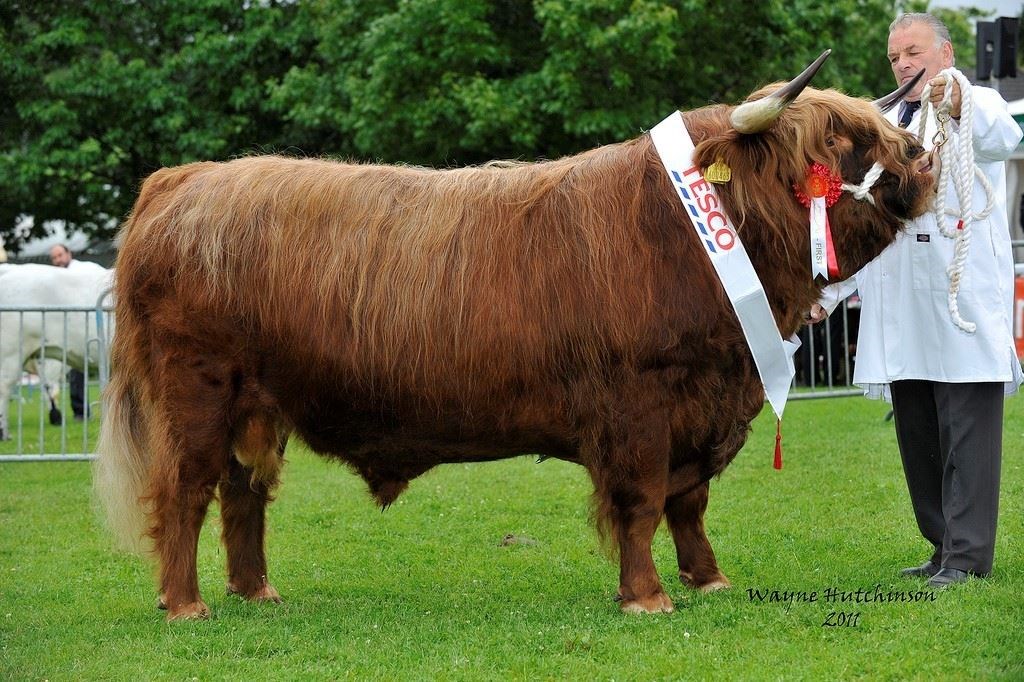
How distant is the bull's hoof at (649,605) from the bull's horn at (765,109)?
1.92 m

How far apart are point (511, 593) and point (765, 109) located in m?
2.56

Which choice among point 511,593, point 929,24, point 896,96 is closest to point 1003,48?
point 929,24

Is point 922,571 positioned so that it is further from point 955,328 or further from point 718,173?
point 718,173

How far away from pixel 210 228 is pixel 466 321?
1198 millimetres

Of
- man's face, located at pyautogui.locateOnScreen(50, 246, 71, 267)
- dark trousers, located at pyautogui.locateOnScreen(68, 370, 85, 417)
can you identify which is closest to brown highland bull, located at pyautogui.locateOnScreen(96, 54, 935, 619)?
dark trousers, located at pyautogui.locateOnScreen(68, 370, 85, 417)

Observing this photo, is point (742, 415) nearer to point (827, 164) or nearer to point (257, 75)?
point (827, 164)

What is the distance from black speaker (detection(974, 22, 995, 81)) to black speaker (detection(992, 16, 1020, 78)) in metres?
0.06

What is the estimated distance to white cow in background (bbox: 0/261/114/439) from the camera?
1296 cm

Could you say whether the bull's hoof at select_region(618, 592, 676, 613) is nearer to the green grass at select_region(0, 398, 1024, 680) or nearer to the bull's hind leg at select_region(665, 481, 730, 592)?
the green grass at select_region(0, 398, 1024, 680)

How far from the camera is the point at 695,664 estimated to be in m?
4.38

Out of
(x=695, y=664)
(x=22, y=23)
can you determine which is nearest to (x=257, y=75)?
(x=22, y=23)

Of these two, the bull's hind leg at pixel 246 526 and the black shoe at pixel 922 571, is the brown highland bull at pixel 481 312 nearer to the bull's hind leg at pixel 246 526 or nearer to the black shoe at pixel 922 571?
the bull's hind leg at pixel 246 526

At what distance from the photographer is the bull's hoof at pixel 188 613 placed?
5363 millimetres

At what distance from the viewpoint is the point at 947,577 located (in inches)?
213
